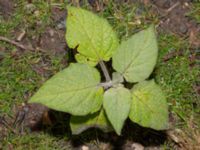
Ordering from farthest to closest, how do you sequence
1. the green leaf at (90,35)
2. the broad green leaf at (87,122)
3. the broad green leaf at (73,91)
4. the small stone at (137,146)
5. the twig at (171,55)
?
the twig at (171,55) → the small stone at (137,146) → the broad green leaf at (87,122) → the green leaf at (90,35) → the broad green leaf at (73,91)

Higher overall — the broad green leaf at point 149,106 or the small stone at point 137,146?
the broad green leaf at point 149,106

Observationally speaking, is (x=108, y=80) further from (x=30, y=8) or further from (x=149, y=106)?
(x=30, y=8)

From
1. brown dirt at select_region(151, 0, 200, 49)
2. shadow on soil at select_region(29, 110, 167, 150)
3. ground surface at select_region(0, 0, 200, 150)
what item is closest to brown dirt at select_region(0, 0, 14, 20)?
ground surface at select_region(0, 0, 200, 150)

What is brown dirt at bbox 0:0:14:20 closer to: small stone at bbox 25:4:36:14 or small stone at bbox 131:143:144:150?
small stone at bbox 25:4:36:14

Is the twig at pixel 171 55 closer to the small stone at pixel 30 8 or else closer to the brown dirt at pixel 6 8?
the small stone at pixel 30 8

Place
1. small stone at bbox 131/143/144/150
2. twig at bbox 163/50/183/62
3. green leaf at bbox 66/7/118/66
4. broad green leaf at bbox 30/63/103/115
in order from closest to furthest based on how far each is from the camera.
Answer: broad green leaf at bbox 30/63/103/115 → green leaf at bbox 66/7/118/66 → small stone at bbox 131/143/144/150 → twig at bbox 163/50/183/62

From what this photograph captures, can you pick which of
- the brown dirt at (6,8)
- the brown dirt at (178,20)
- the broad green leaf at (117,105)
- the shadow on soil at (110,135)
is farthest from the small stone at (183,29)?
the brown dirt at (6,8)

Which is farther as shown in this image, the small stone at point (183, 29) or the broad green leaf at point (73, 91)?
the small stone at point (183, 29)

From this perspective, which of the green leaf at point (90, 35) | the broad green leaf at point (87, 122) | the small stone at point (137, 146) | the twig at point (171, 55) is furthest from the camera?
the twig at point (171, 55)

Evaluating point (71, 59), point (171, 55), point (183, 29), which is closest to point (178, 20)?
point (183, 29)
